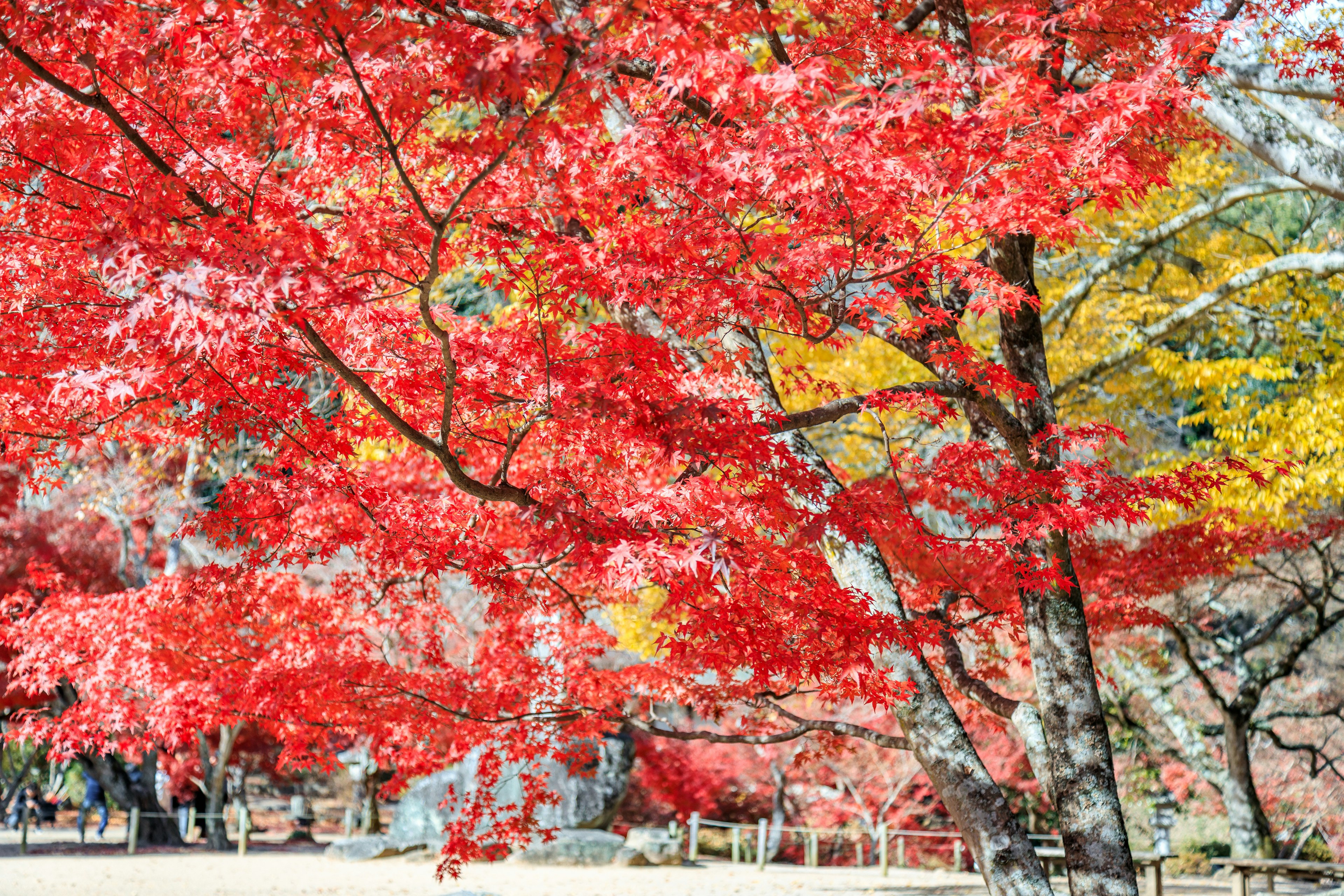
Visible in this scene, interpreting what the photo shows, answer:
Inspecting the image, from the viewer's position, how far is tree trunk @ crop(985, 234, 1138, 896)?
5.29 m

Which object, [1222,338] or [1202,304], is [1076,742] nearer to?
[1202,304]

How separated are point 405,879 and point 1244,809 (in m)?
10.2

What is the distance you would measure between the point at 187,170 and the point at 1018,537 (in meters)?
4.25

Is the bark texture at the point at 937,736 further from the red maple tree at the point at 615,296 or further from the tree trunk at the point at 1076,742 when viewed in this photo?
the tree trunk at the point at 1076,742

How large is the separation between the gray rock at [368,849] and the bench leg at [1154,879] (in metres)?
10.1

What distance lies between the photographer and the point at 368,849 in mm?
15555

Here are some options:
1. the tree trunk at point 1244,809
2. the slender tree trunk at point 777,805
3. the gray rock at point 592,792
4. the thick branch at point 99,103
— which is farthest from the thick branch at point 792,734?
the slender tree trunk at point 777,805

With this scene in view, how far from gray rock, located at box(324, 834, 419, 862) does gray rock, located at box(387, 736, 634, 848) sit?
3.7 inches

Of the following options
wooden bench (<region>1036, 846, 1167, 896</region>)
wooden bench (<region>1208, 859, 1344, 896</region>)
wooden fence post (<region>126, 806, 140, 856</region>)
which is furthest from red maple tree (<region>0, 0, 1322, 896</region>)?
wooden fence post (<region>126, 806, 140, 856</region>)

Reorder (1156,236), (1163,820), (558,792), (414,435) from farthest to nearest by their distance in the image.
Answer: (1163,820)
(558,792)
(1156,236)
(414,435)

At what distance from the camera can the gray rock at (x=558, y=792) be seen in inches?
615

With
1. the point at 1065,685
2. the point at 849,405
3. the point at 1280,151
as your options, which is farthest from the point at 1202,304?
the point at 849,405

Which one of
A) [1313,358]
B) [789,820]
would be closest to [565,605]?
[1313,358]

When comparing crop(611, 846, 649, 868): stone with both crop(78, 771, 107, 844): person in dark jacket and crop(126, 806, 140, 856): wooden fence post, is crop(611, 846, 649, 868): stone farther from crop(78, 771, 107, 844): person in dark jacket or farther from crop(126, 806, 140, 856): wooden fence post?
crop(78, 771, 107, 844): person in dark jacket
